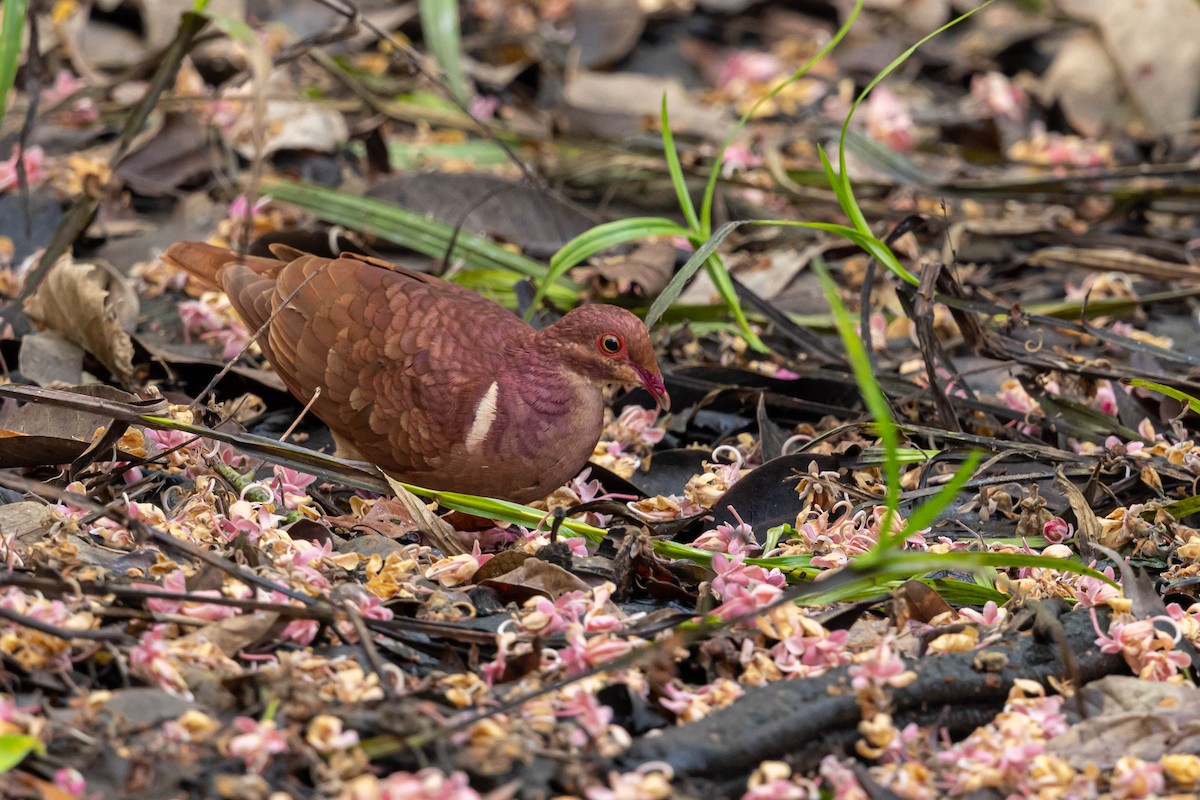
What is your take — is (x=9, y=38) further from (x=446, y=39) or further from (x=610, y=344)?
(x=446, y=39)

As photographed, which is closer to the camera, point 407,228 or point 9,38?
point 9,38

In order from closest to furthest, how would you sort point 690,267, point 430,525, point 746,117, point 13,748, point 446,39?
point 13,748
point 430,525
point 690,267
point 746,117
point 446,39

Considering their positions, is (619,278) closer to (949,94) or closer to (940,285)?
(940,285)

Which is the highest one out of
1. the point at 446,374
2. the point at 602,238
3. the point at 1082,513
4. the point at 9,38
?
the point at 9,38

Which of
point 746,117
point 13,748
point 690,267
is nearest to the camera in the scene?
point 13,748

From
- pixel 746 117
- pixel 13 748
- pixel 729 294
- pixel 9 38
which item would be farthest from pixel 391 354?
pixel 13 748

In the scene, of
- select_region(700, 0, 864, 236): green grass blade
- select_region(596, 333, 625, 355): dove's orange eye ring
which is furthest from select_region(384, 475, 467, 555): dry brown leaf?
select_region(700, 0, 864, 236): green grass blade

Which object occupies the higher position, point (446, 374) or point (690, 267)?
point (690, 267)

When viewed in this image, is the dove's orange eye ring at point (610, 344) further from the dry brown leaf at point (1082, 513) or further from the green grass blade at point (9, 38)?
the green grass blade at point (9, 38)
